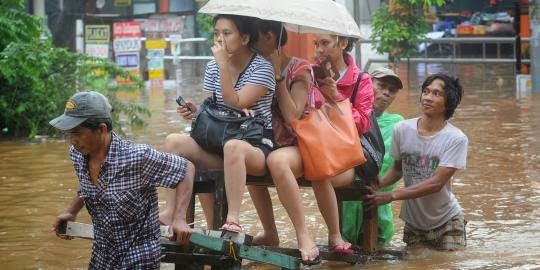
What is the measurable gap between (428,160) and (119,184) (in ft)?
8.37

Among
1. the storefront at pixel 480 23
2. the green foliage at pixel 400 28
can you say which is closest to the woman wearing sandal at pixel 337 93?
the green foliage at pixel 400 28

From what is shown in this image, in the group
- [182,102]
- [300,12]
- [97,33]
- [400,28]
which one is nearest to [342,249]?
[182,102]

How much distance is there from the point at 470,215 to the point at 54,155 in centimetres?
549

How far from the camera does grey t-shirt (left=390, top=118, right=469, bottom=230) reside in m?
6.75

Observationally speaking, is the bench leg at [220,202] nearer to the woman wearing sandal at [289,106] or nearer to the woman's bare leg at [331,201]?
the woman wearing sandal at [289,106]

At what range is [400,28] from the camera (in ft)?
69.1

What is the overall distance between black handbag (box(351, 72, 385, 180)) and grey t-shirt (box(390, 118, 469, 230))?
0.24 metres

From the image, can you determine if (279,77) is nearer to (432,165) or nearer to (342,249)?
(342,249)

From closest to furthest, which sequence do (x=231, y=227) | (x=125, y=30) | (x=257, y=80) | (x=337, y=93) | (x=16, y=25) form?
(x=231, y=227) < (x=257, y=80) < (x=337, y=93) < (x=16, y=25) < (x=125, y=30)

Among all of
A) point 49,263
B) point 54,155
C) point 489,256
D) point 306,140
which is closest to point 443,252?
point 489,256

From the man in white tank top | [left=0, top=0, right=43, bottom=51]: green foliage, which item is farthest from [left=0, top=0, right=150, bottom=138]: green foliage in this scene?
the man in white tank top

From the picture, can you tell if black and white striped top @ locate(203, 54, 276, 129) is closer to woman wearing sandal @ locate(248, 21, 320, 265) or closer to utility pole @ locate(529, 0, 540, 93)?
woman wearing sandal @ locate(248, 21, 320, 265)

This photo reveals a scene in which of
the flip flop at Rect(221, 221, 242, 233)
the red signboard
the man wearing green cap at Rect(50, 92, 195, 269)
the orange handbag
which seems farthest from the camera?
the red signboard

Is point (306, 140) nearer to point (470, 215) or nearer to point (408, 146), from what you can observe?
point (408, 146)
